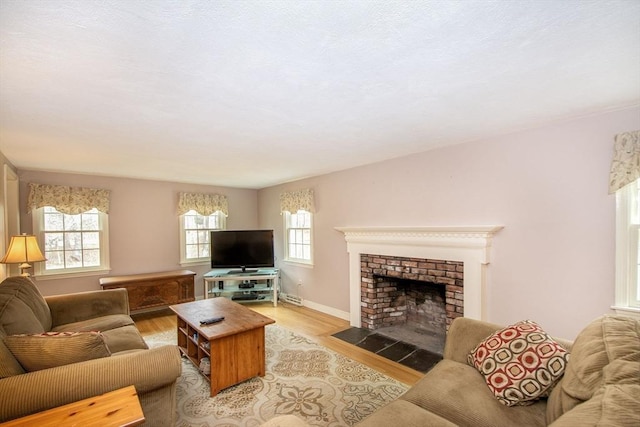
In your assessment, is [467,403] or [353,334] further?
[353,334]

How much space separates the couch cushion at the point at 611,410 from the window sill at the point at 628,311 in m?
1.70

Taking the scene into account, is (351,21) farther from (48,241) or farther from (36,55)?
(48,241)

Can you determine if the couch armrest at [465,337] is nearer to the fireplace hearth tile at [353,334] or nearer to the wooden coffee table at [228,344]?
the wooden coffee table at [228,344]

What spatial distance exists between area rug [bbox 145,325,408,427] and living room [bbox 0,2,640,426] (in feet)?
4.43

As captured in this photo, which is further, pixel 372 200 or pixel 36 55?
pixel 372 200

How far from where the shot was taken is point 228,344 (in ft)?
8.26

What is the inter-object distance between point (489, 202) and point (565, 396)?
75.8 inches

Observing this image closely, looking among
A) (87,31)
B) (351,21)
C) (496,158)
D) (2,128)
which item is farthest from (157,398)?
(496,158)

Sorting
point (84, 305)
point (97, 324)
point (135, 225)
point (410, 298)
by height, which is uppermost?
point (135, 225)

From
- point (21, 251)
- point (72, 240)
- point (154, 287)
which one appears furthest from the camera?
point (154, 287)

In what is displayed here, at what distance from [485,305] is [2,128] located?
4603 millimetres

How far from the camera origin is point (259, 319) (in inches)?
110

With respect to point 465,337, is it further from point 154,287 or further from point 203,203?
point 203,203

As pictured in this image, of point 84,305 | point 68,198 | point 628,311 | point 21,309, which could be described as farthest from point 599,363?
point 68,198
